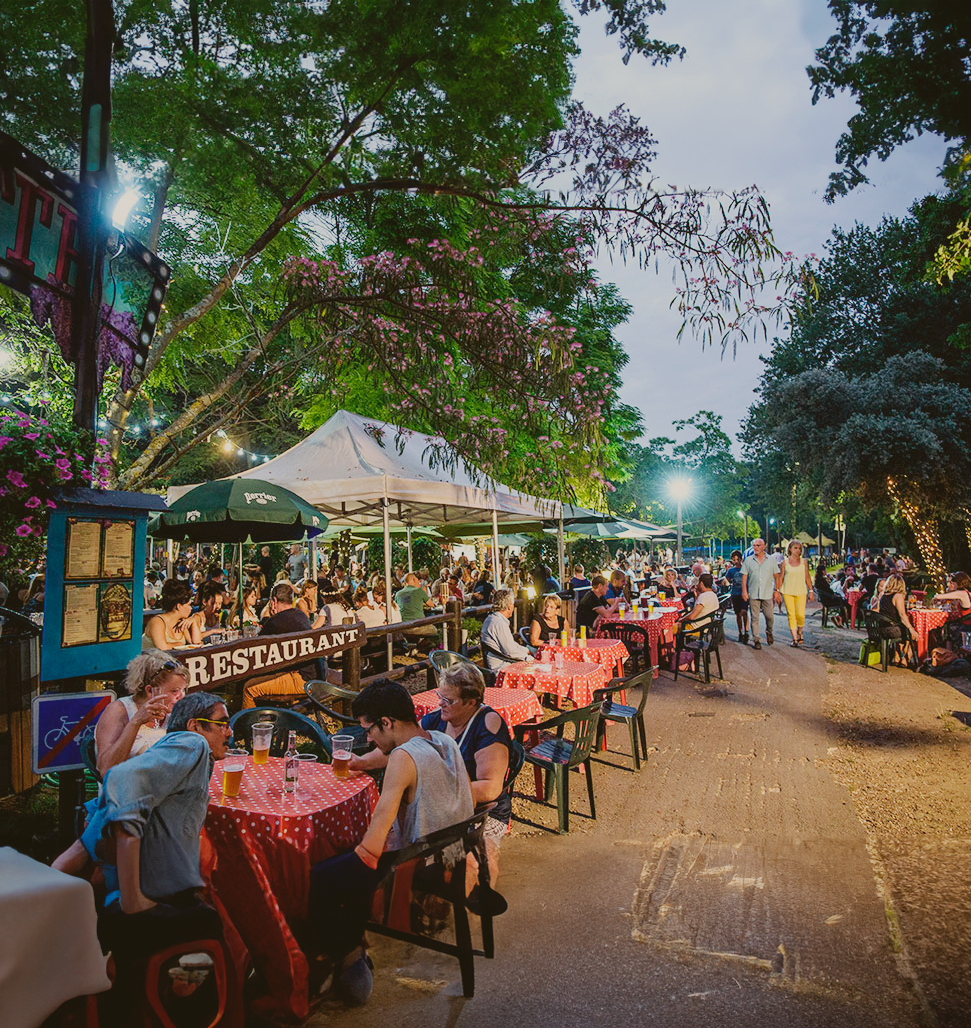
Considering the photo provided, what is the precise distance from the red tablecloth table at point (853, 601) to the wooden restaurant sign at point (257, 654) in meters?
12.9

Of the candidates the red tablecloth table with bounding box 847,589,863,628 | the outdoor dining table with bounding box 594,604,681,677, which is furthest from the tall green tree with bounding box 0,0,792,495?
the red tablecloth table with bounding box 847,589,863,628

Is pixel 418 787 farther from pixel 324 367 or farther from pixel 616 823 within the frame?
pixel 324 367

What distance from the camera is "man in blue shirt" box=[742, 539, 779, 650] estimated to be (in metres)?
12.3

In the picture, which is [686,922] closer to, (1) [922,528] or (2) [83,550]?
(2) [83,550]

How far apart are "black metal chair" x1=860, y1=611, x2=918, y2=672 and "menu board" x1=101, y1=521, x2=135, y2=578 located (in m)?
10.2

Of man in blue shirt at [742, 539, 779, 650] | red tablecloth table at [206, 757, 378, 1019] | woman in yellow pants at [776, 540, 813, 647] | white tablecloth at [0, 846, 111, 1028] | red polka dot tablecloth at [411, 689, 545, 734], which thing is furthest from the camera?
woman in yellow pants at [776, 540, 813, 647]

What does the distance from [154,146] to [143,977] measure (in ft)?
25.4

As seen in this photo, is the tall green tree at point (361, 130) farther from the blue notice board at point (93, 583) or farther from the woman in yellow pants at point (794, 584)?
the woman in yellow pants at point (794, 584)

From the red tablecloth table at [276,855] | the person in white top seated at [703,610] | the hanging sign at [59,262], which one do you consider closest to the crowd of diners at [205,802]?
the red tablecloth table at [276,855]

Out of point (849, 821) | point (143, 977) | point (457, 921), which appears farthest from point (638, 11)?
point (143, 977)

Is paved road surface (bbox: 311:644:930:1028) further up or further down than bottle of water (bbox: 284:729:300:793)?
further down

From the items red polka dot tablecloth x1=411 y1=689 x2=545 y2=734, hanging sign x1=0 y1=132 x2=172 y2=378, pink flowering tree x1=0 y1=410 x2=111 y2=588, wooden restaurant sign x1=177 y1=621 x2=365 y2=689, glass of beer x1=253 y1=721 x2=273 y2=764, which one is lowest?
red polka dot tablecloth x1=411 y1=689 x2=545 y2=734

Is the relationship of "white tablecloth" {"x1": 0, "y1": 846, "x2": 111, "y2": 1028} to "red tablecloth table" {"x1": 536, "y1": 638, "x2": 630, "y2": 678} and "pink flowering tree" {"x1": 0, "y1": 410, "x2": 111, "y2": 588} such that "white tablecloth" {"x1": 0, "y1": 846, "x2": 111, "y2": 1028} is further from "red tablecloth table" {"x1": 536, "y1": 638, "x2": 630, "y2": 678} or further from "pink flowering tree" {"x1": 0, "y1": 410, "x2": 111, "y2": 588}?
"red tablecloth table" {"x1": 536, "y1": 638, "x2": 630, "y2": 678}

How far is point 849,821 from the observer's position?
4859 millimetres
